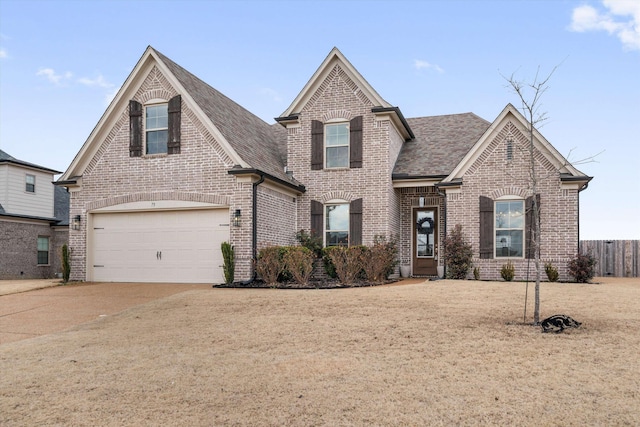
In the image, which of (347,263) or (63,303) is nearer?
(63,303)

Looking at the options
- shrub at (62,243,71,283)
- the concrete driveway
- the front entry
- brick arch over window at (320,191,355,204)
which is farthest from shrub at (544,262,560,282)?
shrub at (62,243,71,283)

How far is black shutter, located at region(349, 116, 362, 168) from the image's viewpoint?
18.9m

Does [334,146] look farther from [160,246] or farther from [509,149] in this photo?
[160,246]

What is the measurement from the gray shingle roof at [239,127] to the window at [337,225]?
1.91m

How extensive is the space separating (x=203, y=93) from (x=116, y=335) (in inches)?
458

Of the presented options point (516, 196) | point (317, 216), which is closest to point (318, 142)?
point (317, 216)

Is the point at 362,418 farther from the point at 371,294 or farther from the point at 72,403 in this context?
the point at 371,294

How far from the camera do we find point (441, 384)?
20.0ft

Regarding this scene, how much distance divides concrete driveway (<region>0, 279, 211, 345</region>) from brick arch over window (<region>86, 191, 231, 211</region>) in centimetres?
259

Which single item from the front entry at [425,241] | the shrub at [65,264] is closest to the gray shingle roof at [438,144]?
the front entry at [425,241]

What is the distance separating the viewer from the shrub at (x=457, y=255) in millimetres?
17375

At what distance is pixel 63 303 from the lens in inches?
519

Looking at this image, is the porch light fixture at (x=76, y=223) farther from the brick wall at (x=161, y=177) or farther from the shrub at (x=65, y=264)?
the shrub at (x=65, y=264)

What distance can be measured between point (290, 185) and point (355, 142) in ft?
9.04
